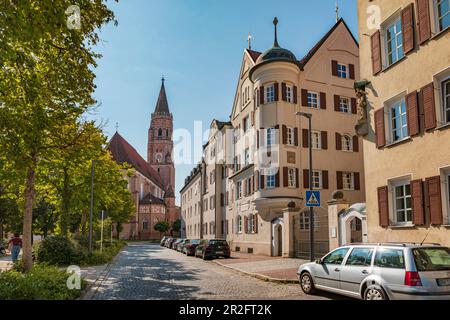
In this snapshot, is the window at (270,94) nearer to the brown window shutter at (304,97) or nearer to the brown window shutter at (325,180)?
the brown window shutter at (304,97)

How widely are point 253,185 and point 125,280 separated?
1698cm

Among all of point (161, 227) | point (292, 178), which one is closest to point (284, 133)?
point (292, 178)

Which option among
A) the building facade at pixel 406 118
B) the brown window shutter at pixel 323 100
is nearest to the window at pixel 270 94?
the brown window shutter at pixel 323 100

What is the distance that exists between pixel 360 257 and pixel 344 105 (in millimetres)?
23337

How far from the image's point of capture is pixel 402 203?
574 inches

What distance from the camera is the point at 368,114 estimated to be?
53.6 ft

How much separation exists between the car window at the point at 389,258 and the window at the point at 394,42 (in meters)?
8.41

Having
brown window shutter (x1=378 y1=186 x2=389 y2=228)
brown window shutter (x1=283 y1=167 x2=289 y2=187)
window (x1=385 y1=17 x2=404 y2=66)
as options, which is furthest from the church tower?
brown window shutter (x1=378 y1=186 x2=389 y2=228)

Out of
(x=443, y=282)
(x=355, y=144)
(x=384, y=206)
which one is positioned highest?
(x=355, y=144)

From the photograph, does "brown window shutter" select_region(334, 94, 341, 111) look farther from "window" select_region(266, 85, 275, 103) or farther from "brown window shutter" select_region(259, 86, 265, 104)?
"brown window shutter" select_region(259, 86, 265, 104)

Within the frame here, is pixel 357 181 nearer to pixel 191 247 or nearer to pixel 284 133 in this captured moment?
pixel 284 133

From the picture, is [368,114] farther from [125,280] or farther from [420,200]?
[125,280]

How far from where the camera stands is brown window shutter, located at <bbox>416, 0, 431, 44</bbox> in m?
13.1
